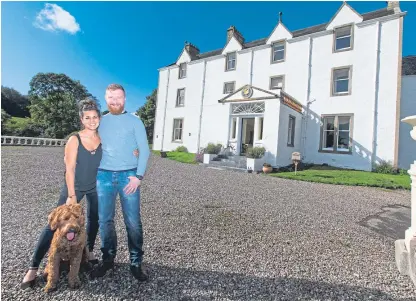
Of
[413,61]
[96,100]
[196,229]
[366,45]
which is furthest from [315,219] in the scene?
[413,61]

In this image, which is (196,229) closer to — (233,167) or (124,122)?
(124,122)

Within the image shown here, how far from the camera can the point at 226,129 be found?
51.3 feet

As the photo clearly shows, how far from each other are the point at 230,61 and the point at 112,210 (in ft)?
65.0

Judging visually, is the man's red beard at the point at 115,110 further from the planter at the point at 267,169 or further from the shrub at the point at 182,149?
the shrub at the point at 182,149

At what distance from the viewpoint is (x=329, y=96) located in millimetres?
15281

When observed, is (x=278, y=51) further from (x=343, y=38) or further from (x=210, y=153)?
(x=210, y=153)

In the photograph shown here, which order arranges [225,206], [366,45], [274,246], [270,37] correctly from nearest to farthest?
[274,246] < [225,206] < [366,45] < [270,37]

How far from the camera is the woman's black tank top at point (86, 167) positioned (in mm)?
2387

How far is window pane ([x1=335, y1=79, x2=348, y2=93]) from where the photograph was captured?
15.0 metres

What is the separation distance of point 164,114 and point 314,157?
14.6 meters

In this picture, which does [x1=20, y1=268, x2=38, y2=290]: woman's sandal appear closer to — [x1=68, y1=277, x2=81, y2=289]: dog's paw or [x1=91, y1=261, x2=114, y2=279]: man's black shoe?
[x1=68, y1=277, x2=81, y2=289]: dog's paw

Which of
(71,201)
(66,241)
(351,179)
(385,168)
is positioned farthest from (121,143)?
(385,168)

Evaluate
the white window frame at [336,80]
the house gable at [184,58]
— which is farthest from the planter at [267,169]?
the house gable at [184,58]

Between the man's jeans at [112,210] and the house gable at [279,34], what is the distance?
1842cm
